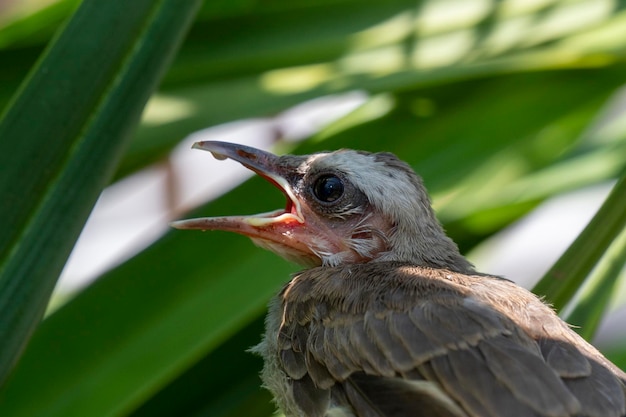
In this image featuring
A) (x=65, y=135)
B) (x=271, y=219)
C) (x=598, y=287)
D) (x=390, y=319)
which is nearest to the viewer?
(x=65, y=135)

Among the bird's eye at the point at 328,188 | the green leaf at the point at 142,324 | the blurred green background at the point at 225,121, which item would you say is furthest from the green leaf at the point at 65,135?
the bird's eye at the point at 328,188

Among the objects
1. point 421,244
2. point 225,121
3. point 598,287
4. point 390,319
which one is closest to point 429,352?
point 390,319

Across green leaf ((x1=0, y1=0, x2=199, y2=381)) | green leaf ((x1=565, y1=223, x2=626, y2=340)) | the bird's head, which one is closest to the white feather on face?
the bird's head

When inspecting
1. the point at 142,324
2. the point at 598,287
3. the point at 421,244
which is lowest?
the point at 598,287

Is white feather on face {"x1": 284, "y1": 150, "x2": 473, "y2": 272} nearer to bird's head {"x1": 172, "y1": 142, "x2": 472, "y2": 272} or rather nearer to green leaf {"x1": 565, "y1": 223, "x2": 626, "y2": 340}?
bird's head {"x1": 172, "y1": 142, "x2": 472, "y2": 272}

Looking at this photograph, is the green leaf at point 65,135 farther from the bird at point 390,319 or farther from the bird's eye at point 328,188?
the bird's eye at point 328,188

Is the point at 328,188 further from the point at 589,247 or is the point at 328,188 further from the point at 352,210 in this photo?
the point at 589,247

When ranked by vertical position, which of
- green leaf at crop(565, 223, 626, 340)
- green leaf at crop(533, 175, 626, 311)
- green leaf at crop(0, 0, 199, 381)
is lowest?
green leaf at crop(565, 223, 626, 340)
